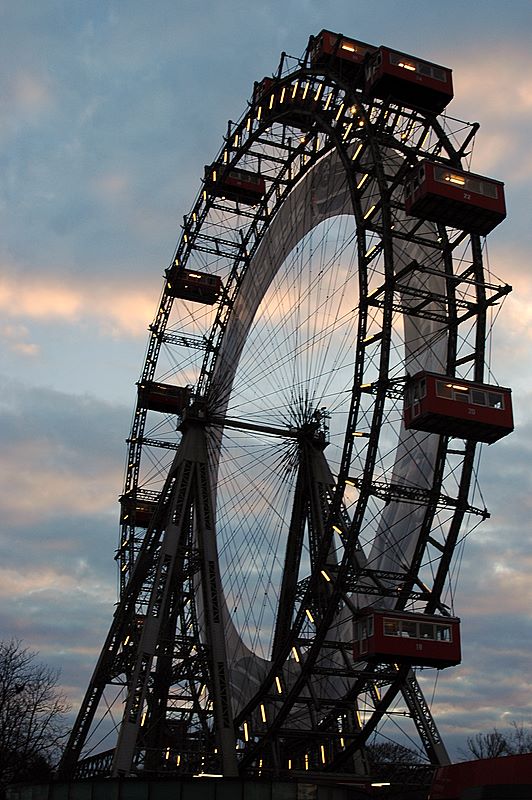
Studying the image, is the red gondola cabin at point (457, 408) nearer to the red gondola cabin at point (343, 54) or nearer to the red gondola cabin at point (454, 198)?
the red gondola cabin at point (454, 198)

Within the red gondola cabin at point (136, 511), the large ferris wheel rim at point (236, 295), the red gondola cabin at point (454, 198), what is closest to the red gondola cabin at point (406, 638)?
the large ferris wheel rim at point (236, 295)

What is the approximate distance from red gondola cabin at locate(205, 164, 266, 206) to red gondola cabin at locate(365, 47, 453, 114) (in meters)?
12.5

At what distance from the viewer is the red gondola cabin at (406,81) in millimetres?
37031

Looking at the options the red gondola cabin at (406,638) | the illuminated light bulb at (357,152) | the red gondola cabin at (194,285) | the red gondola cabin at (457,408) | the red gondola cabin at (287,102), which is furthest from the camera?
the red gondola cabin at (194,285)

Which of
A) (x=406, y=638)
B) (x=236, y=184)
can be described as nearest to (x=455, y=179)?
(x=406, y=638)

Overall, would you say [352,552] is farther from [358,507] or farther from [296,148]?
[296,148]

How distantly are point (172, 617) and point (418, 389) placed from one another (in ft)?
56.4

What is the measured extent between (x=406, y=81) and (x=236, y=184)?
14350mm

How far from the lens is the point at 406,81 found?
122 ft

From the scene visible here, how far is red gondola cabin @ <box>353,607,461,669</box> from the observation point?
102 feet

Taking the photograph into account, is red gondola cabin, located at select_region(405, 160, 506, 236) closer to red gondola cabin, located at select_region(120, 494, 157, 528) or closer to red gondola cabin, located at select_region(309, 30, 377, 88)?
red gondola cabin, located at select_region(309, 30, 377, 88)

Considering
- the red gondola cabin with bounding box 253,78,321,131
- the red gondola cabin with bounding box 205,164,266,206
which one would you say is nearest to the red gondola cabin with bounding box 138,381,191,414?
the red gondola cabin with bounding box 205,164,266,206

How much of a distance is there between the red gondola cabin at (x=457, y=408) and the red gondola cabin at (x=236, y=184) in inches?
790

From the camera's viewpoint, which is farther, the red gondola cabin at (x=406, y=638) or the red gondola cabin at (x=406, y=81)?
the red gondola cabin at (x=406, y=81)
